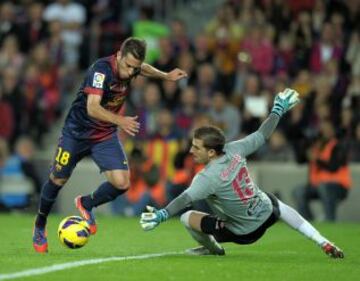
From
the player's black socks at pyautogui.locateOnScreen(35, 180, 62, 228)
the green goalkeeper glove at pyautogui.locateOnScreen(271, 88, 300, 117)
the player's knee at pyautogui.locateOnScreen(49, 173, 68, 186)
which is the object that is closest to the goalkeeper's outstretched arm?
the green goalkeeper glove at pyautogui.locateOnScreen(271, 88, 300, 117)

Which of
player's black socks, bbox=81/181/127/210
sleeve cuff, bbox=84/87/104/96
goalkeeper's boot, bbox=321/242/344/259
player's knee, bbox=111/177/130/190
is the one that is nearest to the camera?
goalkeeper's boot, bbox=321/242/344/259

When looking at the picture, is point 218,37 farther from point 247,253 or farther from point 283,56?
point 247,253

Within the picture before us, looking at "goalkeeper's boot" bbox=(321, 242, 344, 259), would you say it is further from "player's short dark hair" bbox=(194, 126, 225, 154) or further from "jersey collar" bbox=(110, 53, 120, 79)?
"jersey collar" bbox=(110, 53, 120, 79)

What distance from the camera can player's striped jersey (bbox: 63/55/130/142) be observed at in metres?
10.8

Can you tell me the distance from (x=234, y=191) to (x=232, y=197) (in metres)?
0.06

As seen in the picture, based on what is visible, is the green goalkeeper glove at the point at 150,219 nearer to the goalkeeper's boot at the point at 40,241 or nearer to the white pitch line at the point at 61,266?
the white pitch line at the point at 61,266

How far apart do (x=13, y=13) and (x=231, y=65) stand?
16.9 feet

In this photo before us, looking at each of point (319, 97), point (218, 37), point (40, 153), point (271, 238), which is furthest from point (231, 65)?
point (271, 238)

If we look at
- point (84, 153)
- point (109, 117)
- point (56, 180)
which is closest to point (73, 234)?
point (56, 180)

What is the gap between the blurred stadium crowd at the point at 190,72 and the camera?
19125 millimetres

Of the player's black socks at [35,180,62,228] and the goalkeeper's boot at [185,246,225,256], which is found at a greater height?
the player's black socks at [35,180,62,228]

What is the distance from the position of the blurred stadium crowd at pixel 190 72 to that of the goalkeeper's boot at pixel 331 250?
7940mm

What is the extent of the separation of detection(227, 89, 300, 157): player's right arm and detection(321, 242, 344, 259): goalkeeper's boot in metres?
1.10

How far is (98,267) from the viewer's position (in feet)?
30.7
